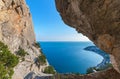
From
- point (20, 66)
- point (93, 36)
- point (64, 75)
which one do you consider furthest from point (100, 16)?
point (20, 66)

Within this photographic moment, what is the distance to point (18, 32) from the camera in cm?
8481

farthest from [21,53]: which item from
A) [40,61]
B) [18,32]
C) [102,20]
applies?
[102,20]

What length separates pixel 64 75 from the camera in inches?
829

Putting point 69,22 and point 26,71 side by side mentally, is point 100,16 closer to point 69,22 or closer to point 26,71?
point 69,22

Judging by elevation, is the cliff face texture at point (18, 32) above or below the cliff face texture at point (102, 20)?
above

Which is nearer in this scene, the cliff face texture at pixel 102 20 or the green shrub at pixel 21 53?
the cliff face texture at pixel 102 20

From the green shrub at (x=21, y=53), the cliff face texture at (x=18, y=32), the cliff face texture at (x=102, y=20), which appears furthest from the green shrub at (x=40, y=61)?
the cliff face texture at (x=102, y=20)

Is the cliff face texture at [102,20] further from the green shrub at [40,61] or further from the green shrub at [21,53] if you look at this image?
the green shrub at [40,61]

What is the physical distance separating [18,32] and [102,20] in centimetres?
7293

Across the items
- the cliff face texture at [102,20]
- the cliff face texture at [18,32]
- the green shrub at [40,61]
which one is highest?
the cliff face texture at [18,32]

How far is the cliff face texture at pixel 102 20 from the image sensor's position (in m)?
13.3

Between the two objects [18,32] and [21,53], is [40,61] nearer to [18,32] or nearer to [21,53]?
[21,53]

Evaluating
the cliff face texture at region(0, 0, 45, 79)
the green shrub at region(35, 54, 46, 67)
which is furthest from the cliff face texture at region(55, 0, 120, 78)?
the green shrub at region(35, 54, 46, 67)

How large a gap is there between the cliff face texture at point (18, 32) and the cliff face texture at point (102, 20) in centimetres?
5475
